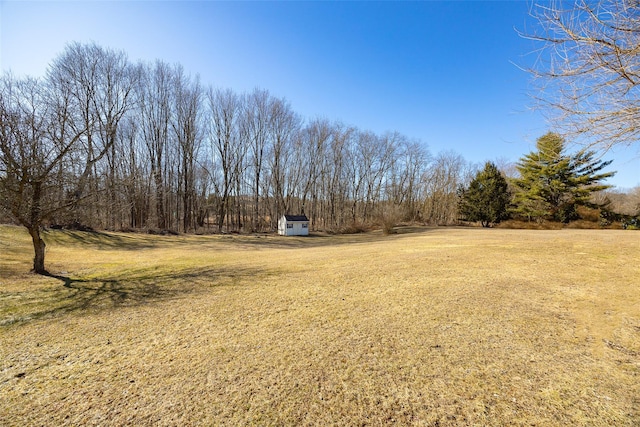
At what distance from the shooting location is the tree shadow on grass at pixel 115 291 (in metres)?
5.00

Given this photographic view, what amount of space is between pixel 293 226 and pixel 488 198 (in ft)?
71.7

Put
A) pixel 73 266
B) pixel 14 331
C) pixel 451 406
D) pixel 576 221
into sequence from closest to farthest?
pixel 451 406, pixel 14 331, pixel 73 266, pixel 576 221

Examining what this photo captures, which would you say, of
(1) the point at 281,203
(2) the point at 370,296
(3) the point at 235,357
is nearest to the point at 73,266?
(3) the point at 235,357

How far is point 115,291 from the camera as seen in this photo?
20.5 feet

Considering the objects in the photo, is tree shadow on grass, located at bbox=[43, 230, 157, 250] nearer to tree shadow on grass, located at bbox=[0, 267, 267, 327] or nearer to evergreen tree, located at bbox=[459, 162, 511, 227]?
tree shadow on grass, located at bbox=[0, 267, 267, 327]

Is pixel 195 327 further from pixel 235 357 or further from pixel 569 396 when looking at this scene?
pixel 569 396

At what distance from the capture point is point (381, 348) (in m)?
3.34

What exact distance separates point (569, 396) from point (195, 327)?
4.58m

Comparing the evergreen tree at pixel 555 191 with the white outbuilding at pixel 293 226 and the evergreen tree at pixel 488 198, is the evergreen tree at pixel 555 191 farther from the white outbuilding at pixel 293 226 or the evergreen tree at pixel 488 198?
the white outbuilding at pixel 293 226

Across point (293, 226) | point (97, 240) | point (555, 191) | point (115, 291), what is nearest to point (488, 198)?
point (555, 191)

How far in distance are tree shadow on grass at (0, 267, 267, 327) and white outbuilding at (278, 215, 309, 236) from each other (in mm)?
19114

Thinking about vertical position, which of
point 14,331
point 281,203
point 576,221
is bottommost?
point 14,331

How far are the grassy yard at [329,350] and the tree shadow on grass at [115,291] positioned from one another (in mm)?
59

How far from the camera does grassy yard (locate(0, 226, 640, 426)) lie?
2312 mm
